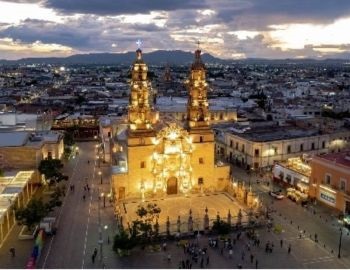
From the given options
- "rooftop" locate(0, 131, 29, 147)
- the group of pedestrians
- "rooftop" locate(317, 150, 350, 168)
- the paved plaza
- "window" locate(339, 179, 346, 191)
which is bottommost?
the group of pedestrians

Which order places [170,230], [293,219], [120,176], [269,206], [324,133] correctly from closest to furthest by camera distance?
[170,230]
[293,219]
[269,206]
[120,176]
[324,133]

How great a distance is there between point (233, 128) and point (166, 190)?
20173 mm

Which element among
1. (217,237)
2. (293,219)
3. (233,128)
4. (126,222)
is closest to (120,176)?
(126,222)

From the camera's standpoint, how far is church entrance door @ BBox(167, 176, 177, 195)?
48625 millimetres

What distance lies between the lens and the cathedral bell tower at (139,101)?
157ft

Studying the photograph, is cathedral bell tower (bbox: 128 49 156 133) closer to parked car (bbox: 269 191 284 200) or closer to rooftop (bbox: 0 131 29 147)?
rooftop (bbox: 0 131 29 147)

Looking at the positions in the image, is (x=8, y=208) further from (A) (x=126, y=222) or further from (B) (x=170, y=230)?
(B) (x=170, y=230)

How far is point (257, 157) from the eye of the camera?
56438 millimetres

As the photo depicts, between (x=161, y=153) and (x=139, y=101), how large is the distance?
6006mm

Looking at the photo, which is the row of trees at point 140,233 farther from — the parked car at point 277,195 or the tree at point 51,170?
the parked car at point 277,195

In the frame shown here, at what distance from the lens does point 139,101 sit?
48219 millimetres

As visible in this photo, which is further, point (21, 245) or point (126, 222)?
point (126, 222)

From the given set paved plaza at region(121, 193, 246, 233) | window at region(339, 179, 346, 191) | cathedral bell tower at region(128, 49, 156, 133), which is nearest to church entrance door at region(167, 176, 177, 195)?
paved plaza at region(121, 193, 246, 233)

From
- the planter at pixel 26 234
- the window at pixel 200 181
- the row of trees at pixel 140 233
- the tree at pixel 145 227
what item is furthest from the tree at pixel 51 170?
the window at pixel 200 181
